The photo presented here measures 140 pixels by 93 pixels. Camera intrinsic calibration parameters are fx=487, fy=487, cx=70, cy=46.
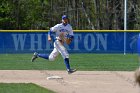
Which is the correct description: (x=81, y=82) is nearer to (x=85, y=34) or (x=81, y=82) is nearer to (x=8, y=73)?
(x=8, y=73)

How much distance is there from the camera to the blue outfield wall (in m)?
27.1

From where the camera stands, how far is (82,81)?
40.6ft

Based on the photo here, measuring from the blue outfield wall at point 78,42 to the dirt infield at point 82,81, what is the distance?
12047 millimetres

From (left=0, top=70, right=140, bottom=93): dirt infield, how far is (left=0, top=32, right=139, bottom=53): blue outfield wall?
12047 millimetres

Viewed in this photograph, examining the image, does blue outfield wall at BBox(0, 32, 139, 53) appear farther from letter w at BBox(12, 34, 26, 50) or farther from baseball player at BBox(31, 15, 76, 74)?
baseball player at BBox(31, 15, 76, 74)

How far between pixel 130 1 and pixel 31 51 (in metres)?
23.0

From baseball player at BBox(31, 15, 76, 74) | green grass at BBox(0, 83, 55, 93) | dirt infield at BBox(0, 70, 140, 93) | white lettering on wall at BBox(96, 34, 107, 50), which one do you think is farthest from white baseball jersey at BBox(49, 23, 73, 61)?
white lettering on wall at BBox(96, 34, 107, 50)

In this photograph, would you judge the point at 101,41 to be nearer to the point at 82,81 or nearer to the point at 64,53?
the point at 64,53

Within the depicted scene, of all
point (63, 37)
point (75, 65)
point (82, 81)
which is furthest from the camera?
point (75, 65)

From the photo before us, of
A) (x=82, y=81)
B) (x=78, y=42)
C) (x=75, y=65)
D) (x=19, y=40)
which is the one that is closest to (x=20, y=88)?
(x=82, y=81)

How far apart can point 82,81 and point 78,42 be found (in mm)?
15245

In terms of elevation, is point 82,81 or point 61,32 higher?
point 61,32

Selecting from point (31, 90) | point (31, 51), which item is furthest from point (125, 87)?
point (31, 51)

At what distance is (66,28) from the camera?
13.9 m
